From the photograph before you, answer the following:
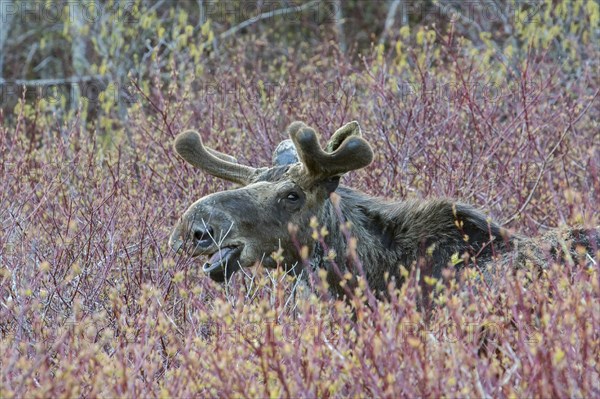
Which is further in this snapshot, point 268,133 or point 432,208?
point 268,133

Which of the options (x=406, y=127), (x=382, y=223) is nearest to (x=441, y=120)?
(x=406, y=127)

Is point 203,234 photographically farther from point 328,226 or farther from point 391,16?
point 391,16

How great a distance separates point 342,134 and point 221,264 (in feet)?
3.08

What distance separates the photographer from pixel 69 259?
5230mm

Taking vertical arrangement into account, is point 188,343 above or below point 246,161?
above

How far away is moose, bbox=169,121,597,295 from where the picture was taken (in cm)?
487

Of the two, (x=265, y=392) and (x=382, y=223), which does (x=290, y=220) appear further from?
(x=265, y=392)

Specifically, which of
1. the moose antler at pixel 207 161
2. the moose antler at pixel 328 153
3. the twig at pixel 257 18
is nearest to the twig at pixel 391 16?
the twig at pixel 257 18

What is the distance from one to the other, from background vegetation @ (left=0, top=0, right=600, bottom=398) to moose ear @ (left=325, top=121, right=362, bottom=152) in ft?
2.33

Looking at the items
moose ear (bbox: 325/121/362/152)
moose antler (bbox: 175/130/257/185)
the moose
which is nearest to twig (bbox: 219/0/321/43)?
moose antler (bbox: 175/130/257/185)

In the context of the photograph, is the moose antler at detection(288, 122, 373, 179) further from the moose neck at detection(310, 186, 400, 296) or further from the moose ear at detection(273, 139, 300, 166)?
the moose ear at detection(273, 139, 300, 166)

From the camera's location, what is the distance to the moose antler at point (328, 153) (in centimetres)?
487

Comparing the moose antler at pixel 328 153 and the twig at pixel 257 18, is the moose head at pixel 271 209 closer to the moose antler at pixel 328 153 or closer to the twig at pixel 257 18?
the moose antler at pixel 328 153

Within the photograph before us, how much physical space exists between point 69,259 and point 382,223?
57.5 inches
